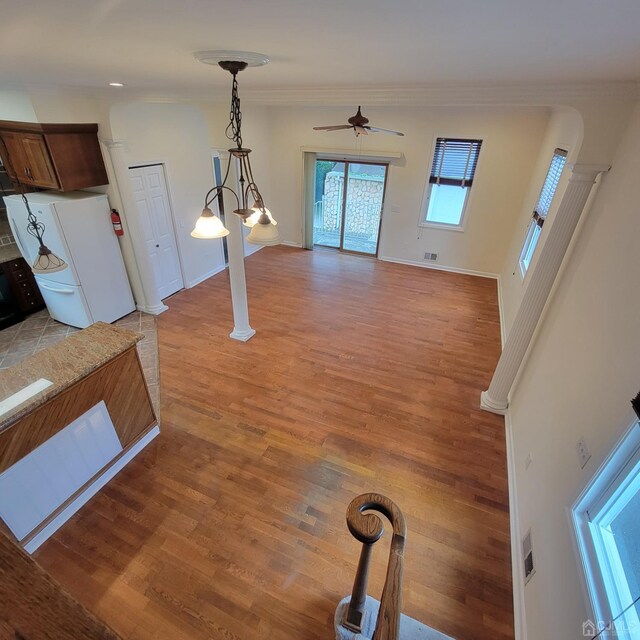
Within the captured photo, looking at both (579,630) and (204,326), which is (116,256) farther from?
(579,630)

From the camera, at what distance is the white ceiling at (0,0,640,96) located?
897 mm

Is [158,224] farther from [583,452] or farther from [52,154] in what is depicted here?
[583,452]

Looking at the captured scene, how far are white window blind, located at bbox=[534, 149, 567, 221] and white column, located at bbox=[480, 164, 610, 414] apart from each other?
1.76 meters

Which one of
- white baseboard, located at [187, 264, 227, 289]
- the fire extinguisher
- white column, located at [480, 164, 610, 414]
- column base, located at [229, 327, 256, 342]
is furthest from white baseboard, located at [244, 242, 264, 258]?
white column, located at [480, 164, 610, 414]

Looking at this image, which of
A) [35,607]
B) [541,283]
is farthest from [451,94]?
[35,607]

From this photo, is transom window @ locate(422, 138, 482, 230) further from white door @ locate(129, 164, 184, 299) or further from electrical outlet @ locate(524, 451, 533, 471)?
electrical outlet @ locate(524, 451, 533, 471)

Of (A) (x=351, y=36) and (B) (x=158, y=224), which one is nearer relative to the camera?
(A) (x=351, y=36)

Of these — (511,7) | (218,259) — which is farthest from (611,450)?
(218,259)

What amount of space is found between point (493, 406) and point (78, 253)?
528 centimetres

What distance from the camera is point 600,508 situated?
152cm

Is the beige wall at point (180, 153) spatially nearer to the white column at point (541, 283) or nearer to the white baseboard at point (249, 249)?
the white baseboard at point (249, 249)

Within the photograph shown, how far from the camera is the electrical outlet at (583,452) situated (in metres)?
1.68

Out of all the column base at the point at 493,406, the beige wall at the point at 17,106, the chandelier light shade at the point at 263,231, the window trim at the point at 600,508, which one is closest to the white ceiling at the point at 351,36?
the chandelier light shade at the point at 263,231

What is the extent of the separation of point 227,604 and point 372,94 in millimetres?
3899
